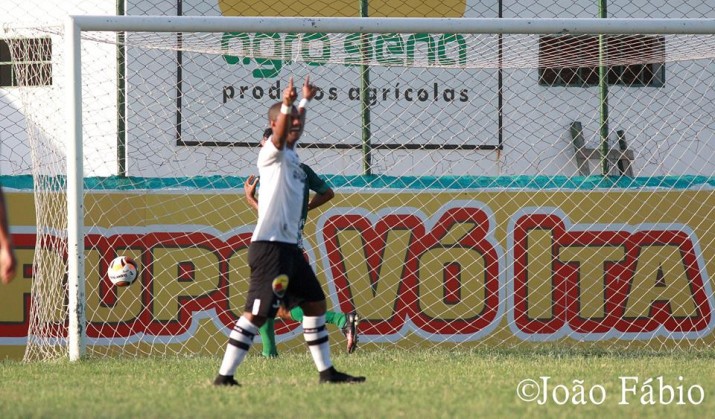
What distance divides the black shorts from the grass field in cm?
52

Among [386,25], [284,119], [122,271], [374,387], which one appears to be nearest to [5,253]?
[284,119]

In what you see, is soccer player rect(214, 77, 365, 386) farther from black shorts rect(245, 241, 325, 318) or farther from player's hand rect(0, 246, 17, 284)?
player's hand rect(0, 246, 17, 284)

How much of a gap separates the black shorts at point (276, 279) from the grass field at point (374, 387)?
52cm

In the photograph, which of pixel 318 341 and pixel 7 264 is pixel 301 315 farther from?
pixel 7 264

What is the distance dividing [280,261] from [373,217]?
360 cm

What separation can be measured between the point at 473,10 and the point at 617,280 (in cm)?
446

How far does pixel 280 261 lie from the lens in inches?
294

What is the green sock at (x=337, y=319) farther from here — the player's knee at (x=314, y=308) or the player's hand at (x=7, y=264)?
the player's hand at (x=7, y=264)

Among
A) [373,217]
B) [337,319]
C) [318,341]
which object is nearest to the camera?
[318,341]

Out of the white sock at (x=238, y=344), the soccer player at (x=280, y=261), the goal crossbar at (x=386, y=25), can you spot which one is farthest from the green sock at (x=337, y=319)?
the white sock at (x=238, y=344)

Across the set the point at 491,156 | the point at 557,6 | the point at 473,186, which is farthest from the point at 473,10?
the point at 473,186

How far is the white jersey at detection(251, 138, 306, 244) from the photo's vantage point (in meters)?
7.53

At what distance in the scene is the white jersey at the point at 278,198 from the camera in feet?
24.7

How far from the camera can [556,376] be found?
26.7ft
